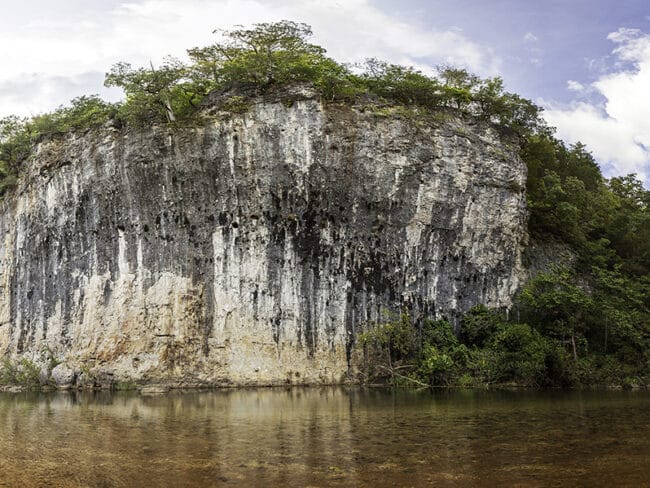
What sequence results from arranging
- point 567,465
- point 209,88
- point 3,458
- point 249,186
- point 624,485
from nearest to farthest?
point 624,485
point 567,465
point 3,458
point 249,186
point 209,88

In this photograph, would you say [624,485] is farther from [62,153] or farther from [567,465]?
[62,153]

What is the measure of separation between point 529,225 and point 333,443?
2708 centimetres

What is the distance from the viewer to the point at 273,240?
31438 millimetres

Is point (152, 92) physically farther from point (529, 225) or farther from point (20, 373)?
point (529, 225)

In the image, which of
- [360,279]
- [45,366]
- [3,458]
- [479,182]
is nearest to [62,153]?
[45,366]

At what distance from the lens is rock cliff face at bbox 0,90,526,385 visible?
101ft

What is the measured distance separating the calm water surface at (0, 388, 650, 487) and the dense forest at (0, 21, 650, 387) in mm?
7117

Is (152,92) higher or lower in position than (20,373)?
higher

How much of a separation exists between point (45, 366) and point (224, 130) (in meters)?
15.7

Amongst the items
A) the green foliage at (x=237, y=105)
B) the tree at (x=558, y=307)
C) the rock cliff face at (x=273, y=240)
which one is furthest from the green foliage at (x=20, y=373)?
the tree at (x=558, y=307)

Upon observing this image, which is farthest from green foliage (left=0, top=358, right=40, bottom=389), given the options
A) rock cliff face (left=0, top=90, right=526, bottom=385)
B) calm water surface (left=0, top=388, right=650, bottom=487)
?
calm water surface (left=0, top=388, right=650, bottom=487)

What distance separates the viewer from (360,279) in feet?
104

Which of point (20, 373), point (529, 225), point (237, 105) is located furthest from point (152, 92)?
point (529, 225)

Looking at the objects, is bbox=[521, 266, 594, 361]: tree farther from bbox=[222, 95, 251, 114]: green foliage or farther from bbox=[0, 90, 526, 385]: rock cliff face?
bbox=[222, 95, 251, 114]: green foliage
